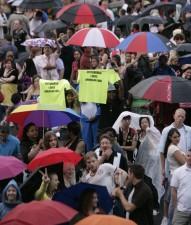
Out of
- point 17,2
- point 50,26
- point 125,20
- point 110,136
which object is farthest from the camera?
point 17,2

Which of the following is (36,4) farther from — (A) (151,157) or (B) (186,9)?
(A) (151,157)

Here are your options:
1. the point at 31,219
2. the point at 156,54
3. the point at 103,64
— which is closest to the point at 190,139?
the point at 31,219

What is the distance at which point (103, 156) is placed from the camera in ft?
42.1

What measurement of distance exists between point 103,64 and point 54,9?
7.76 m

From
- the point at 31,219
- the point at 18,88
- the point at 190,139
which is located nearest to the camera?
the point at 31,219

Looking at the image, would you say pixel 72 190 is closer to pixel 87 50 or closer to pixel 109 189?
pixel 109 189

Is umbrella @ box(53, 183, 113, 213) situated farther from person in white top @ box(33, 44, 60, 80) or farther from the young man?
person in white top @ box(33, 44, 60, 80)

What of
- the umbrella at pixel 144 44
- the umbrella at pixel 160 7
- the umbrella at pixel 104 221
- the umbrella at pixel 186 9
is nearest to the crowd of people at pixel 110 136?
the umbrella at pixel 144 44

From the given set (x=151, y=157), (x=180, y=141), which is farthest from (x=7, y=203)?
(x=151, y=157)

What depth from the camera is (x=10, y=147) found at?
13.7 m

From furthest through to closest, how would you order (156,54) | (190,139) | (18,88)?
(156,54) → (18,88) → (190,139)

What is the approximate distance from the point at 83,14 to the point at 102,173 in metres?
10.2

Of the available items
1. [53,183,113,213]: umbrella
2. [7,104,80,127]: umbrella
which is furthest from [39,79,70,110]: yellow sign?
[53,183,113,213]: umbrella

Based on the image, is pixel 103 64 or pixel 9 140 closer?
pixel 9 140
